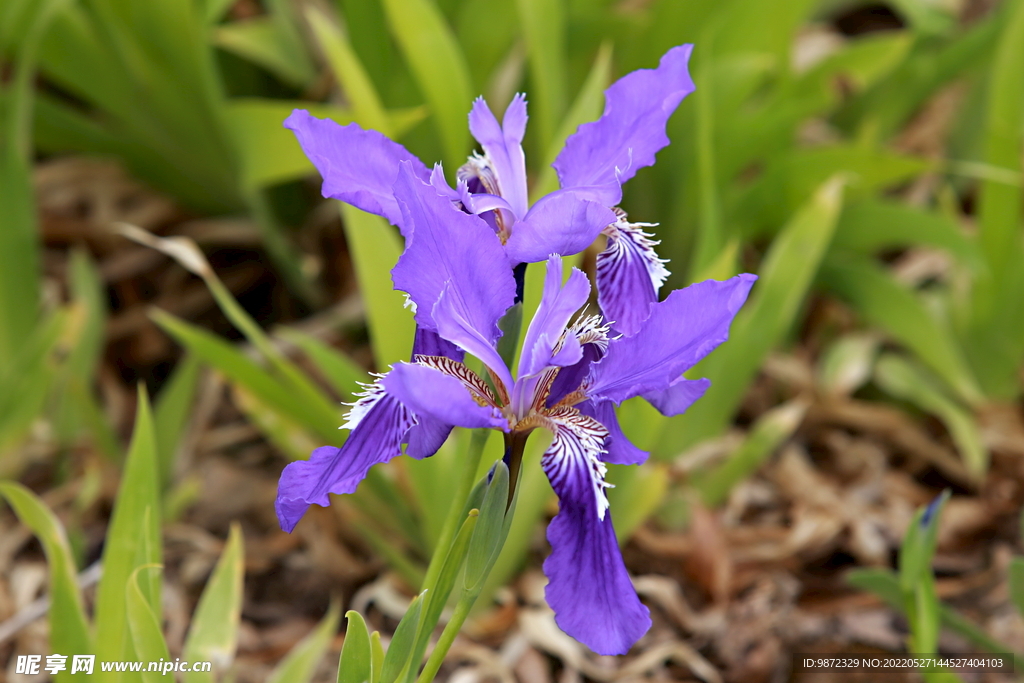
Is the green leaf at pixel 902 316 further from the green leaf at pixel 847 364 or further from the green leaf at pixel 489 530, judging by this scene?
the green leaf at pixel 489 530

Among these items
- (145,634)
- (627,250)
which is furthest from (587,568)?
(145,634)

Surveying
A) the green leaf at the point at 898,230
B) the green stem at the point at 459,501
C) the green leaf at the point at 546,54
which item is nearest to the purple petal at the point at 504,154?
the green stem at the point at 459,501

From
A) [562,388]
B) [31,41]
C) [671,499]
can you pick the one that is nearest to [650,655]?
[671,499]

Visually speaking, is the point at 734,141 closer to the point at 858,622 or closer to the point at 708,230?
the point at 708,230

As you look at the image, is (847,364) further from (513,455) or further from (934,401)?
(513,455)

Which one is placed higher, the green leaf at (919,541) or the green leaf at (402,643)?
the green leaf at (402,643)

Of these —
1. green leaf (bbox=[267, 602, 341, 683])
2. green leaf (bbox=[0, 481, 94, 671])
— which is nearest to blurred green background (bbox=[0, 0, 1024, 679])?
green leaf (bbox=[267, 602, 341, 683])

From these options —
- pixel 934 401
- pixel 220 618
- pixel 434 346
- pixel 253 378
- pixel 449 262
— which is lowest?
pixel 934 401
